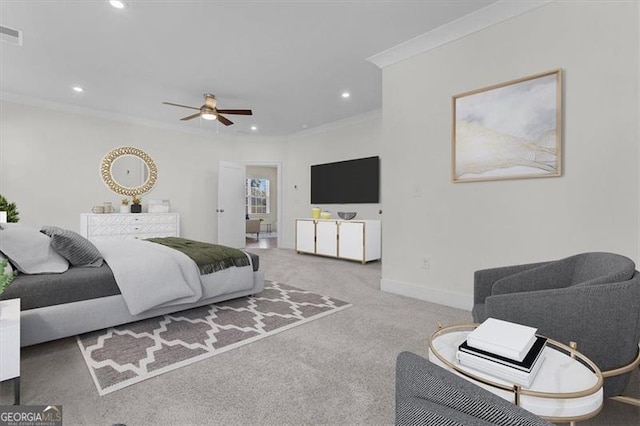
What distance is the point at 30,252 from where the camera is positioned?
2215mm

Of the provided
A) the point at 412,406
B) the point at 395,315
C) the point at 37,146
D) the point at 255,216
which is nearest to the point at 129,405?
the point at 412,406

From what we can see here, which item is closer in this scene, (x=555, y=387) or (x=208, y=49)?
(x=555, y=387)

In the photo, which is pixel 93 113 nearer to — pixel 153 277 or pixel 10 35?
pixel 10 35

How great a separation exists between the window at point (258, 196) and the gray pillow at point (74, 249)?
8756mm

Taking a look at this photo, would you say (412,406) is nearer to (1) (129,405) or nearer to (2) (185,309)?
(1) (129,405)

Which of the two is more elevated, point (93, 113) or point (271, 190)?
point (93, 113)

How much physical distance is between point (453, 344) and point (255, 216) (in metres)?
10.5

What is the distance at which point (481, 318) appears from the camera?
1.63 m

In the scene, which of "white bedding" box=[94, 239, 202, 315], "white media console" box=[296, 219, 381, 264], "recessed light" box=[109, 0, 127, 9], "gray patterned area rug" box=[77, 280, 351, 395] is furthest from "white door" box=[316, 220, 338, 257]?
"recessed light" box=[109, 0, 127, 9]

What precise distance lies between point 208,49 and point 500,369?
3.74 m

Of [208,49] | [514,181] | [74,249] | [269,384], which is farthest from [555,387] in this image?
[208,49]

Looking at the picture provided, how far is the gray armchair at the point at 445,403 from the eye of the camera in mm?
521

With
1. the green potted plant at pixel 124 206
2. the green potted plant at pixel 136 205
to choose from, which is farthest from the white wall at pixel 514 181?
the green potted plant at pixel 124 206

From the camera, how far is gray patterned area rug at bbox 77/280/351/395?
1831mm
